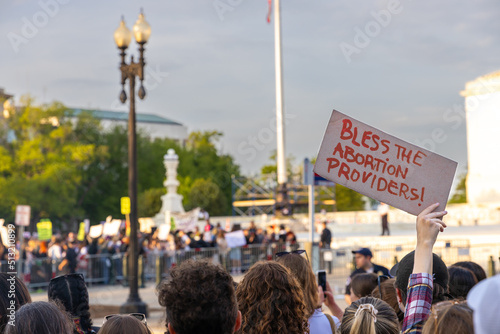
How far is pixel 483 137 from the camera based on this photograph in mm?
48750

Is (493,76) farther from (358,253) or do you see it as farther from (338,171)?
(338,171)

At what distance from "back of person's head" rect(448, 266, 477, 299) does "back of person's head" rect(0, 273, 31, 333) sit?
281 cm

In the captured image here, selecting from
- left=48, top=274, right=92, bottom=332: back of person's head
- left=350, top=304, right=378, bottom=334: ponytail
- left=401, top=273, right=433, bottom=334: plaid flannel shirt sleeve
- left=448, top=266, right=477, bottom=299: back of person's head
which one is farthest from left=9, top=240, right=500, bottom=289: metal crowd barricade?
left=401, top=273, right=433, bottom=334: plaid flannel shirt sleeve

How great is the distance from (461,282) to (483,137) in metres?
46.2

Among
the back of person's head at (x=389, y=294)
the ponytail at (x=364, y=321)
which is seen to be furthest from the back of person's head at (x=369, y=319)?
the back of person's head at (x=389, y=294)

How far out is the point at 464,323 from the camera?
2.45m

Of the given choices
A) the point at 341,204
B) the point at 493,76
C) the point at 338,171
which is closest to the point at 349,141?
the point at 338,171

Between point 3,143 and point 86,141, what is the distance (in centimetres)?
868

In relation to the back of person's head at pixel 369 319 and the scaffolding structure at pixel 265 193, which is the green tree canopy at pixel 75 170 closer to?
the scaffolding structure at pixel 265 193

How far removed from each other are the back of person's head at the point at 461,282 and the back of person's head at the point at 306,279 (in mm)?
1229

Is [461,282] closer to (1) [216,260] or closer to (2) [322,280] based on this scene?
(2) [322,280]

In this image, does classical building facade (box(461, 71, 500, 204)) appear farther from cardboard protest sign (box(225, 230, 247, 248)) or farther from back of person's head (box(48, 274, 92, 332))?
back of person's head (box(48, 274, 92, 332))

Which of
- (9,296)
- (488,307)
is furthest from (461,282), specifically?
(488,307)

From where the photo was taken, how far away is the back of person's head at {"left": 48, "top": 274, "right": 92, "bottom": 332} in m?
4.30
